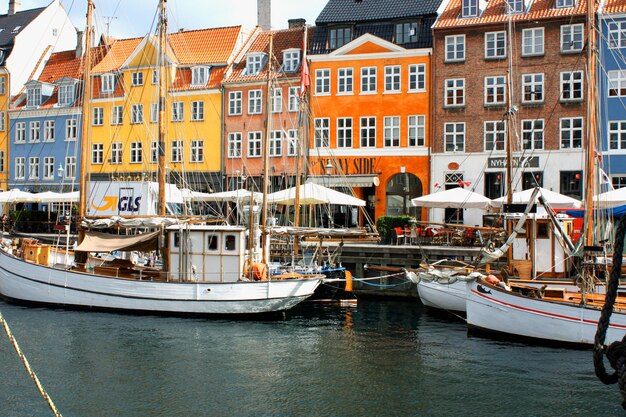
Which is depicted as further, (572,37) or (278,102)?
(278,102)

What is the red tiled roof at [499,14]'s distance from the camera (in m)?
37.1

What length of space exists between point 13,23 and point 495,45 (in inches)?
1469

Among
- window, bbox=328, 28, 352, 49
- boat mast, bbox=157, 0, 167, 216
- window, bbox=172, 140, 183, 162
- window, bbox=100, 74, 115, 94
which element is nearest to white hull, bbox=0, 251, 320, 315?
boat mast, bbox=157, 0, 167, 216

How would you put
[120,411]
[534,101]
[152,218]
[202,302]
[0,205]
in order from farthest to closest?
1. [0,205]
2. [534,101]
3. [152,218]
4. [202,302]
5. [120,411]

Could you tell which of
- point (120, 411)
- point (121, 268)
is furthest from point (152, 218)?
point (120, 411)

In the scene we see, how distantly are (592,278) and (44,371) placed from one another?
1444 centimetres

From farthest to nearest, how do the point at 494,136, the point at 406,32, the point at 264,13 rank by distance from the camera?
the point at 264,13, the point at 406,32, the point at 494,136

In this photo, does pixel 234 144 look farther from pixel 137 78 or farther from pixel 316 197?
pixel 316 197

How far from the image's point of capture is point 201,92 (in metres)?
46.0

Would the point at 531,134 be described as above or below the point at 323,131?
below

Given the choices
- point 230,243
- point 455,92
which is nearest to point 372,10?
point 455,92

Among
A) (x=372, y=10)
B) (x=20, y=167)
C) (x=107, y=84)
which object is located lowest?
(x=20, y=167)

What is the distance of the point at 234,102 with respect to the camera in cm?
4491

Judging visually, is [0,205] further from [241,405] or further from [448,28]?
[241,405]
